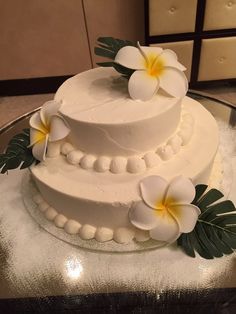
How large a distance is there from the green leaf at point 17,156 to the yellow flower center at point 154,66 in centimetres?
42

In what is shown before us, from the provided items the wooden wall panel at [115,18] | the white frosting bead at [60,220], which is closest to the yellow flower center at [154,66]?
the white frosting bead at [60,220]

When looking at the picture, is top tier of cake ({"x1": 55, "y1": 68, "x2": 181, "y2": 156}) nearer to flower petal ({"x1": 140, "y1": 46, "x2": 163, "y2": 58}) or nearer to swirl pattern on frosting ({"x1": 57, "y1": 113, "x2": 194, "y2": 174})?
swirl pattern on frosting ({"x1": 57, "y1": 113, "x2": 194, "y2": 174})

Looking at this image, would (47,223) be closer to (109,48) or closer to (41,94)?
(109,48)

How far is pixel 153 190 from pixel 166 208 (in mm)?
63

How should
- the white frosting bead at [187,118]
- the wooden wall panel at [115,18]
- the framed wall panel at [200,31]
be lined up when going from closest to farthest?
the white frosting bead at [187,118] → the framed wall panel at [200,31] → the wooden wall panel at [115,18]

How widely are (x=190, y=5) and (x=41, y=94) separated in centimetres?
125

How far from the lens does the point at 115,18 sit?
2289 mm

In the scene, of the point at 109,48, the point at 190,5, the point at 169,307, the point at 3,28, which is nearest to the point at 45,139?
the point at 109,48

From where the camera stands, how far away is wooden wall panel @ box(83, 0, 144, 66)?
2232 mm

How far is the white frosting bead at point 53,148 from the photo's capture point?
1.05 m

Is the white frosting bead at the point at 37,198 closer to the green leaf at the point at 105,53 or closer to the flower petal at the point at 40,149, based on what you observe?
the flower petal at the point at 40,149

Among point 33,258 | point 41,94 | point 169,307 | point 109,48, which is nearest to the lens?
point 169,307

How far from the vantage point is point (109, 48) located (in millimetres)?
1156

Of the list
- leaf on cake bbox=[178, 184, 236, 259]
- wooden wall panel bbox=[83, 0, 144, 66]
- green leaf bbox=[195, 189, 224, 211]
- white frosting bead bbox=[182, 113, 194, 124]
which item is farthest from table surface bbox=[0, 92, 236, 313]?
wooden wall panel bbox=[83, 0, 144, 66]
